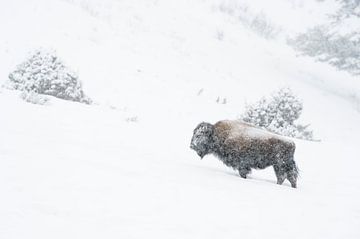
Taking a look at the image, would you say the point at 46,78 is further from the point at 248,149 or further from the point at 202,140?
the point at 248,149

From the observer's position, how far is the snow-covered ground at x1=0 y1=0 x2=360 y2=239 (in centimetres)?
414

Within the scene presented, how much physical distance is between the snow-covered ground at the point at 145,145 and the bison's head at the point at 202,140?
0.31m

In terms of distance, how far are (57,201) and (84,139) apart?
3700 millimetres

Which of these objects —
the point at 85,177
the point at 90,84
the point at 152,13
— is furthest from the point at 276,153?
the point at 152,13

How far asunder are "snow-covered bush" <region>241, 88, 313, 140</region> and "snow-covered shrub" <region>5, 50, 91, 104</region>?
505cm

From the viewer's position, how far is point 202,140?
7.59 metres

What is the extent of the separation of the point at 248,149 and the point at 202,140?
724 mm

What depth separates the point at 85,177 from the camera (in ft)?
16.5

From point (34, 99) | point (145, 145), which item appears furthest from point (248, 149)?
point (34, 99)

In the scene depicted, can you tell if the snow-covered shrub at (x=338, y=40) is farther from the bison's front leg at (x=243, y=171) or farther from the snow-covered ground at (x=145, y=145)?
the bison's front leg at (x=243, y=171)

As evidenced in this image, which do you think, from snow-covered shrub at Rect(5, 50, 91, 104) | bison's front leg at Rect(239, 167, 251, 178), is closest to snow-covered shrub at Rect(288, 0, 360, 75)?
snow-covered shrub at Rect(5, 50, 91, 104)

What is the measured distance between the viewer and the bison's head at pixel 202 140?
24.9 feet

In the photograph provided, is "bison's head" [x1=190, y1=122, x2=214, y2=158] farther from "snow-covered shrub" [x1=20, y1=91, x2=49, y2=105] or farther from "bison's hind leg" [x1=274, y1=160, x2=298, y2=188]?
"snow-covered shrub" [x1=20, y1=91, x2=49, y2=105]

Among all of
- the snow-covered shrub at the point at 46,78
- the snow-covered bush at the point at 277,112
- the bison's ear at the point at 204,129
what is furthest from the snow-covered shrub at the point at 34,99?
the snow-covered bush at the point at 277,112
